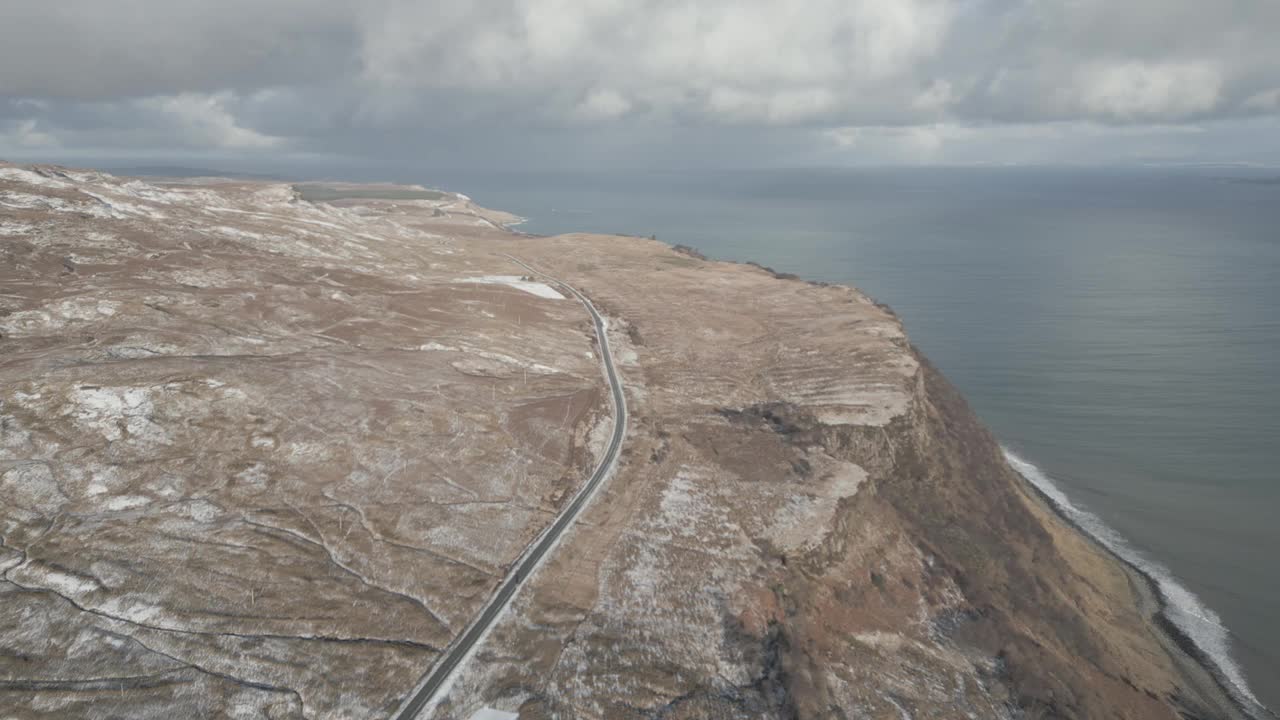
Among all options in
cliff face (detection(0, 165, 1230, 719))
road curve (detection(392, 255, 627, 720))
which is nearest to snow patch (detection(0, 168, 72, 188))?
cliff face (detection(0, 165, 1230, 719))

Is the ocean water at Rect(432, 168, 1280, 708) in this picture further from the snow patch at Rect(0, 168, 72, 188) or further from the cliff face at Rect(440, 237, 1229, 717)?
the snow patch at Rect(0, 168, 72, 188)

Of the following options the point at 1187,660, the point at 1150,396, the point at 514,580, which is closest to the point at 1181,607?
the point at 1187,660

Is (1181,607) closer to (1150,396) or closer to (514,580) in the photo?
(1150,396)

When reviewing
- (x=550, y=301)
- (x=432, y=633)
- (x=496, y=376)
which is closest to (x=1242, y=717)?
(x=432, y=633)

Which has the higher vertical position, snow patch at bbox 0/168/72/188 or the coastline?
snow patch at bbox 0/168/72/188

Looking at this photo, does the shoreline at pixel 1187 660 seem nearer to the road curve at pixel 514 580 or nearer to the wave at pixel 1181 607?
the wave at pixel 1181 607

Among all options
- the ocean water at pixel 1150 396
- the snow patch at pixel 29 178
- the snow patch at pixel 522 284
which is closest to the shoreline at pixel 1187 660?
the ocean water at pixel 1150 396

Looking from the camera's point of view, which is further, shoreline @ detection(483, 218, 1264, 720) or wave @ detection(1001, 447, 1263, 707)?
wave @ detection(1001, 447, 1263, 707)

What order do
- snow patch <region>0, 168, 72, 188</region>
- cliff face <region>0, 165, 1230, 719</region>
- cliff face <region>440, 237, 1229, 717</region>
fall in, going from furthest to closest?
snow patch <region>0, 168, 72, 188</region>
cliff face <region>440, 237, 1229, 717</region>
cliff face <region>0, 165, 1230, 719</region>
